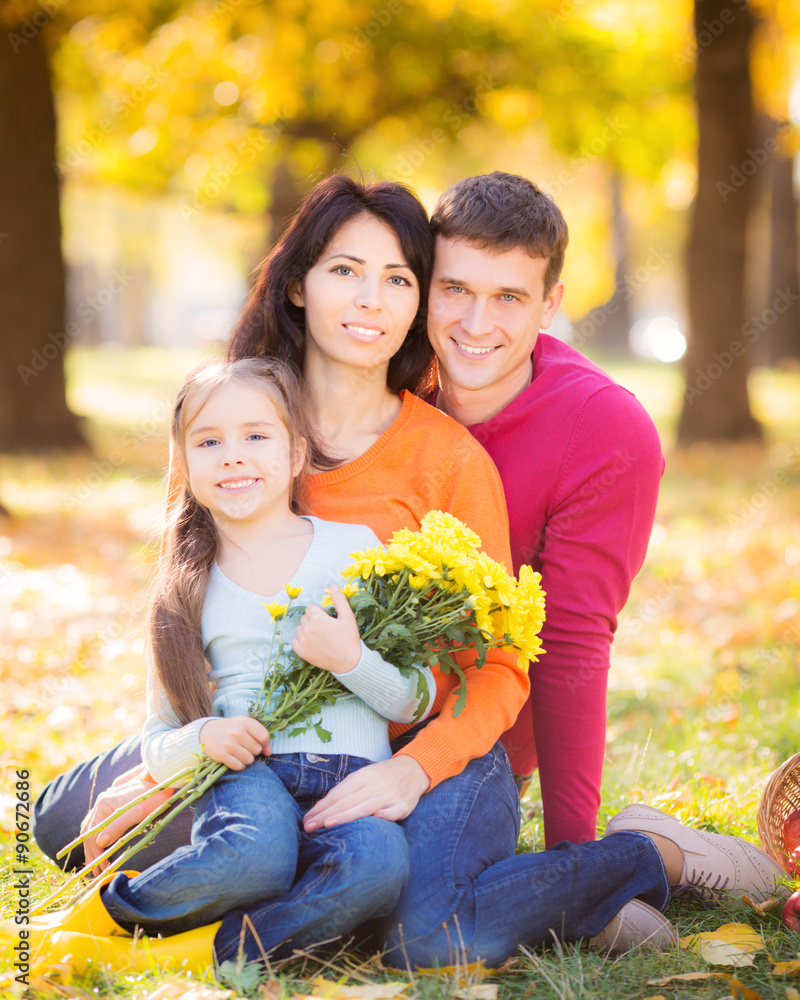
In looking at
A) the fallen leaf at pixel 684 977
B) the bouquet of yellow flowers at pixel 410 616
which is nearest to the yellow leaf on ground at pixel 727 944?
the fallen leaf at pixel 684 977

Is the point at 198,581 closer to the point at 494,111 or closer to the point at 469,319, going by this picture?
the point at 469,319

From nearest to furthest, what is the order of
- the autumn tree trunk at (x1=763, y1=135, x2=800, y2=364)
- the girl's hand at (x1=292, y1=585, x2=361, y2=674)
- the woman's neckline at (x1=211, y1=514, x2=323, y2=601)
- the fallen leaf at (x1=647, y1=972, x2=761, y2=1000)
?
the fallen leaf at (x1=647, y1=972, x2=761, y2=1000), the girl's hand at (x1=292, y1=585, x2=361, y2=674), the woman's neckline at (x1=211, y1=514, x2=323, y2=601), the autumn tree trunk at (x1=763, y1=135, x2=800, y2=364)

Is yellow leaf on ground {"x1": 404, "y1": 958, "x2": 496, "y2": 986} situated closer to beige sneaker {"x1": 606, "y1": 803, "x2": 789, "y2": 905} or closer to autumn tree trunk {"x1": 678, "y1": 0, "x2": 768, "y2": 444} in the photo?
beige sneaker {"x1": 606, "y1": 803, "x2": 789, "y2": 905}

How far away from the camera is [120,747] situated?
3.20m

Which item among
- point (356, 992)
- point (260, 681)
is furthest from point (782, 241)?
point (356, 992)

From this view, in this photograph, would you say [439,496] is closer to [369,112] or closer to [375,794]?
[375,794]

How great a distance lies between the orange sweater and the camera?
2.76 meters

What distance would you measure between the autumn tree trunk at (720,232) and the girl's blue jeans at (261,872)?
362 inches

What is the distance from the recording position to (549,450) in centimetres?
310

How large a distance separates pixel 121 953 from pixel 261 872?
372mm

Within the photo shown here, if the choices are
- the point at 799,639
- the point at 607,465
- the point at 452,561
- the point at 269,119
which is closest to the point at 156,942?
the point at 452,561

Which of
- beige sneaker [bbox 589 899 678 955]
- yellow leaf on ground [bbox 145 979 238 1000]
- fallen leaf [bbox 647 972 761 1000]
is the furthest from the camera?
beige sneaker [bbox 589 899 678 955]

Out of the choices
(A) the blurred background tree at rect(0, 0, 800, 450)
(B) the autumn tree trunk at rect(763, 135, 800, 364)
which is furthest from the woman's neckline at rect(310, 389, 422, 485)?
(B) the autumn tree trunk at rect(763, 135, 800, 364)

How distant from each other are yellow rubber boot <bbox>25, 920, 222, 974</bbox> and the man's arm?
43.6 inches
